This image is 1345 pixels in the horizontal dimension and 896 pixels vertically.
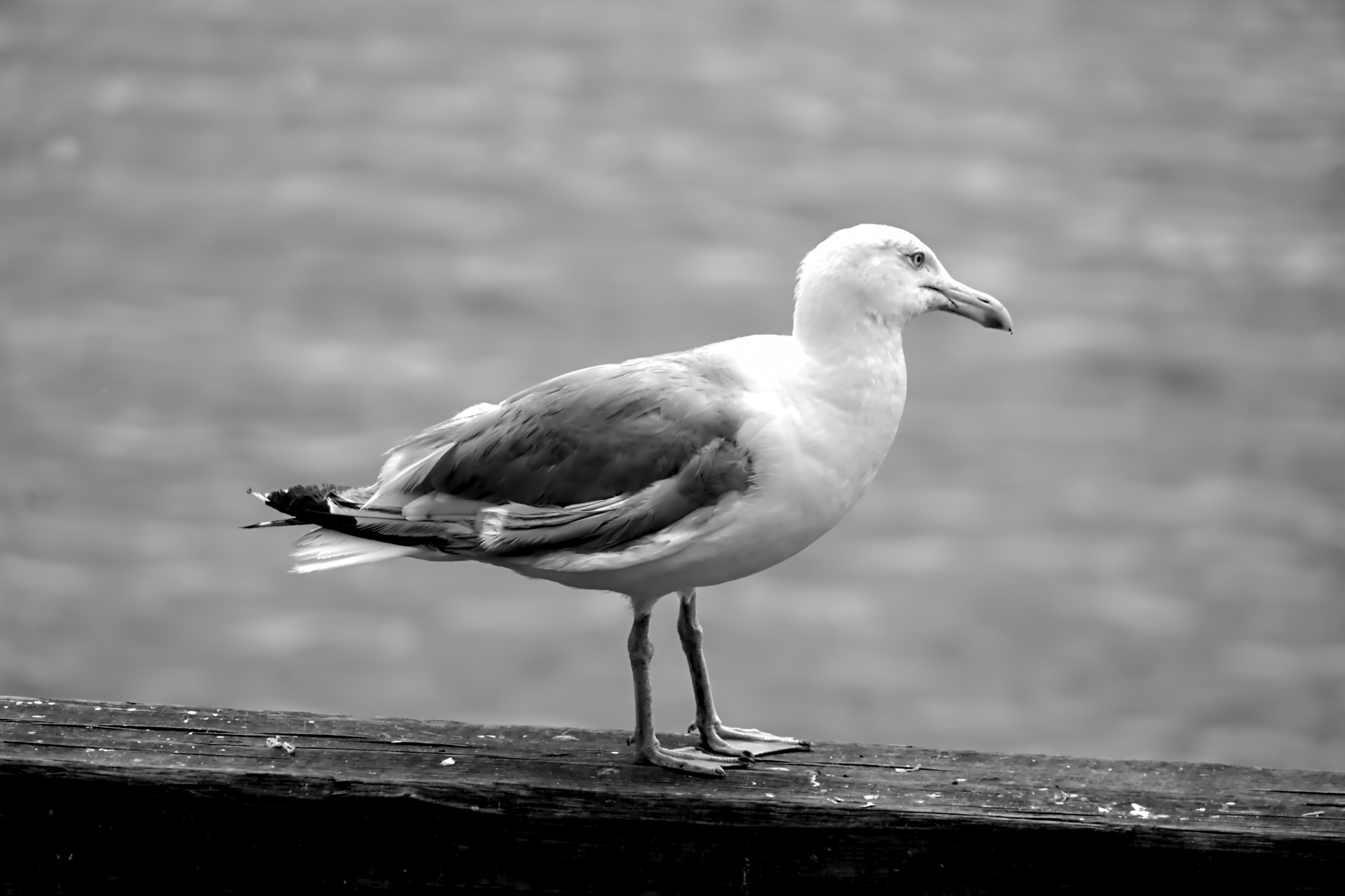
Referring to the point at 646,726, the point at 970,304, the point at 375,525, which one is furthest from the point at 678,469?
the point at 970,304

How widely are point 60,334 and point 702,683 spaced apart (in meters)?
7.38

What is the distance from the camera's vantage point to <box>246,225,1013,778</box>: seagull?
9.84 feet

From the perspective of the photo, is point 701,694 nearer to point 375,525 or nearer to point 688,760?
point 688,760

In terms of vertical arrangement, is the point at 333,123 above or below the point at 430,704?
above

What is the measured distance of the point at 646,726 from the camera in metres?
3.02

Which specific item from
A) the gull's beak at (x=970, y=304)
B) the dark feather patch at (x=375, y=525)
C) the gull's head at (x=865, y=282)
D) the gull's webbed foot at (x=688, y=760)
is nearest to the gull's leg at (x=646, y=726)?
the gull's webbed foot at (x=688, y=760)

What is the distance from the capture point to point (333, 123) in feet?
34.0

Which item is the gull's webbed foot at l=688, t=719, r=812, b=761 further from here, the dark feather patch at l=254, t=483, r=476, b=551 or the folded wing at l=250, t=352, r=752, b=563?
the dark feather patch at l=254, t=483, r=476, b=551

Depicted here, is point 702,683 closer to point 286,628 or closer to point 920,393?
point 286,628

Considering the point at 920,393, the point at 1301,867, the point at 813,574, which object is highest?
the point at 920,393

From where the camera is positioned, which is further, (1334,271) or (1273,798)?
(1334,271)

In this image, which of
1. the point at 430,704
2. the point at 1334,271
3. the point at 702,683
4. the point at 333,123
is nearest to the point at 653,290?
the point at 333,123

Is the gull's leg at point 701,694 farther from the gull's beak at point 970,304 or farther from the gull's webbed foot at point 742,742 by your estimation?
the gull's beak at point 970,304

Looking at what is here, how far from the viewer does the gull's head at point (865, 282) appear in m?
3.13
